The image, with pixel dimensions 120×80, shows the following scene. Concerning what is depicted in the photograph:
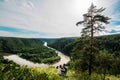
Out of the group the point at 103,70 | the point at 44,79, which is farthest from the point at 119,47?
the point at 44,79

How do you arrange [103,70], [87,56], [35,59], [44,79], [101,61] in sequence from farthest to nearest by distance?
[35,59]
[103,70]
[101,61]
[87,56]
[44,79]

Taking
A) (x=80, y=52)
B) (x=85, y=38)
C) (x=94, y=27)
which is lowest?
(x=80, y=52)

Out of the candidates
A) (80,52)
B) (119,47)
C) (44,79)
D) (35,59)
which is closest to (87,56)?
(80,52)

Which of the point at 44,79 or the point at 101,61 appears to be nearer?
the point at 44,79

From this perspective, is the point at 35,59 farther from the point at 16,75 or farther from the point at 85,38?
the point at 16,75

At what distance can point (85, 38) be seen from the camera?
28.3 meters

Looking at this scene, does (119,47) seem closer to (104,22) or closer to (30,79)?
(104,22)

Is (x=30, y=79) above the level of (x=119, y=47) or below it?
above

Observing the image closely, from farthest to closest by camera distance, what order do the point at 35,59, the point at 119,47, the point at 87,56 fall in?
the point at 119,47
the point at 35,59
the point at 87,56

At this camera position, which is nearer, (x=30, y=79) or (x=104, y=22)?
(x=30, y=79)

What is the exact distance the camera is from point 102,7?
28.0 meters

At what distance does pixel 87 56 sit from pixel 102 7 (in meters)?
8.18

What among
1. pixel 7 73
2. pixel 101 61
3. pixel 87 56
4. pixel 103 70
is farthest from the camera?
pixel 103 70

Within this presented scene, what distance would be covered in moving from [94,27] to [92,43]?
2634 mm
